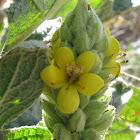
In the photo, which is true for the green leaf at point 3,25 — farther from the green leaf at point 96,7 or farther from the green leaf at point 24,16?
the green leaf at point 96,7

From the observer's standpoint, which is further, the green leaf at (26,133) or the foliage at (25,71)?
the green leaf at (26,133)

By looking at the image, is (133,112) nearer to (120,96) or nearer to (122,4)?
(120,96)

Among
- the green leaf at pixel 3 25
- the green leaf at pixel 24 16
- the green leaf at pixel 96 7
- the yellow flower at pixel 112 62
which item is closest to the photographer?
the green leaf at pixel 3 25

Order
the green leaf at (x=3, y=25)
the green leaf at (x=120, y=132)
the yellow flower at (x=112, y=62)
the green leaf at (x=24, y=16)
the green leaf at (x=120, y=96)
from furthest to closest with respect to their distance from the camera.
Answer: the green leaf at (x=120, y=132), the green leaf at (x=120, y=96), the yellow flower at (x=112, y=62), the green leaf at (x=24, y=16), the green leaf at (x=3, y=25)

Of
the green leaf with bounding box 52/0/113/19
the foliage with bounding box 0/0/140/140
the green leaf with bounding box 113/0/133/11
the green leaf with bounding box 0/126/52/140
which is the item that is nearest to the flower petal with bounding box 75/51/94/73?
the foliage with bounding box 0/0/140/140

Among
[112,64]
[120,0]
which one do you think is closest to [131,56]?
[120,0]

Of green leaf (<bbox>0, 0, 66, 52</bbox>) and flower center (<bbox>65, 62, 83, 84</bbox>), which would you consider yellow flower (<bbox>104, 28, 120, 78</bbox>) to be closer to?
flower center (<bbox>65, 62, 83, 84</bbox>)

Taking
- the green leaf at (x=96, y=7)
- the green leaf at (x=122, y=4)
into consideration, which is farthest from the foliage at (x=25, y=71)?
the green leaf at (x=122, y=4)
